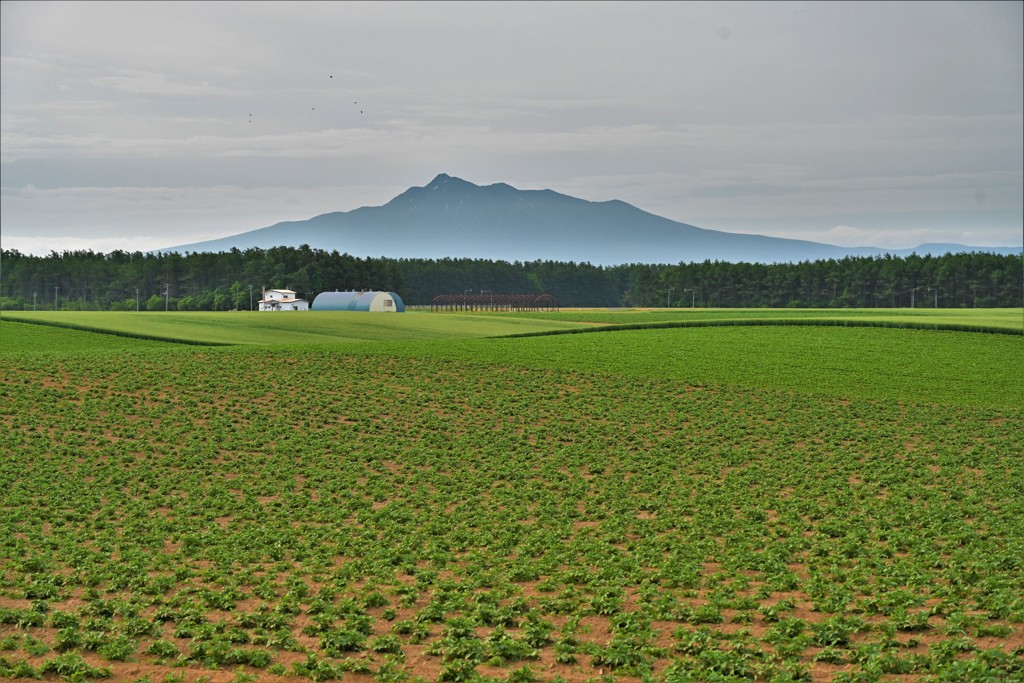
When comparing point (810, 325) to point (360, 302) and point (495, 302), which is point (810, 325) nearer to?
point (360, 302)

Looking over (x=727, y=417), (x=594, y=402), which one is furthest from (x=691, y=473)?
(x=594, y=402)

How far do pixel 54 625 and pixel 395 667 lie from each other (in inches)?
248

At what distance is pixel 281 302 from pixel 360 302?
3322 cm

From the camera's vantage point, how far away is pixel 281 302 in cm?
17262

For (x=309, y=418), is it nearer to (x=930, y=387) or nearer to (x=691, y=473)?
(x=691, y=473)

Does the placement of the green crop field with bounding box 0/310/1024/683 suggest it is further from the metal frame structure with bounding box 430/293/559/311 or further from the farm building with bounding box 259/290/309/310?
the metal frame structure with bounding box 430/293/559/311

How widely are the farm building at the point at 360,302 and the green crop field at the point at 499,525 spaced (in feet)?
301

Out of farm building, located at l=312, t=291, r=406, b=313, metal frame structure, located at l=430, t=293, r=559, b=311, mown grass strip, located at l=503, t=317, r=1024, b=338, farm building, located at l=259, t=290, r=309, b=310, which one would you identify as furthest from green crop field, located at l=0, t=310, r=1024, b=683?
metal frame structure, located at l=430, t=293, r=559, b=311

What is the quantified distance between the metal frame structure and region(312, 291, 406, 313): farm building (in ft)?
116

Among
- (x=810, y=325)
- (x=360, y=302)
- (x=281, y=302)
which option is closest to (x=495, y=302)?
(x=281, y=302)

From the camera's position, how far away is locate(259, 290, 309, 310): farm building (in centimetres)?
17188

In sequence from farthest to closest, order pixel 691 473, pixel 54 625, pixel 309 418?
pixel 309 418, pixel 691 473, pixel 54 625

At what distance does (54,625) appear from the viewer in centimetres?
1683

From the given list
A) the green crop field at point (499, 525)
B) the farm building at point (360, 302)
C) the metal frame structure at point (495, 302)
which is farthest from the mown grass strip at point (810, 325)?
the metal frame structure at point (495, 302)
